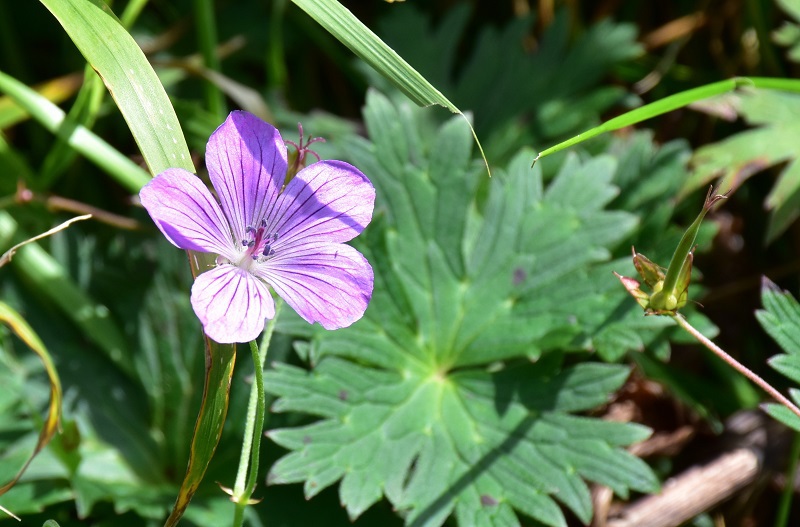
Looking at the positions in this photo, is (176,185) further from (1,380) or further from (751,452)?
(751,452)

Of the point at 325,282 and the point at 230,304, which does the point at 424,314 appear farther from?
the point at 230,304

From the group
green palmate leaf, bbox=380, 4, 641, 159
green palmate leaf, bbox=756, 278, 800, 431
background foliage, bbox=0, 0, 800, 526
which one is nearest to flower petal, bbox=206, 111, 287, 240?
background foliage, bbox=0, 0, 800, 526

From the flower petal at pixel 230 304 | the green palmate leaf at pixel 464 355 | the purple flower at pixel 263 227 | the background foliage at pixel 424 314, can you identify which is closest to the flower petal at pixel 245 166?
the purple flower at pixel 263 227

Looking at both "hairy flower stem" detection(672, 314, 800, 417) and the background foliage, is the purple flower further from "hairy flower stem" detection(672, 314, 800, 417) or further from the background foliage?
"hairy flower stem" detection(672, 314, 800, 417)

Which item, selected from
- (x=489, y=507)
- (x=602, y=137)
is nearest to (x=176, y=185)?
(x=489, y=507)

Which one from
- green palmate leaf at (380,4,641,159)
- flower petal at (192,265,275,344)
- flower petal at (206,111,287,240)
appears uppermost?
green palmate leaf at (380,4,641,159)

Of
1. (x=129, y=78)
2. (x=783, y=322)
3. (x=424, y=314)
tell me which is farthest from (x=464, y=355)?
(x=129, y=78)
